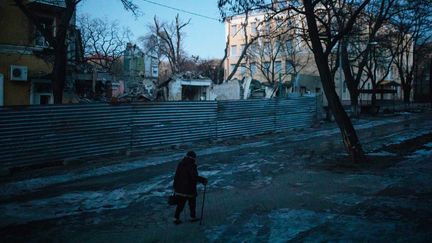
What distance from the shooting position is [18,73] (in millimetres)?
22125

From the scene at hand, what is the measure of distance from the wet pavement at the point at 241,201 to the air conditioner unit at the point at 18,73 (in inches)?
425

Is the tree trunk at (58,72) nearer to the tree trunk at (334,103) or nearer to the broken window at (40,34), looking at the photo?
Result: the broken window at (40,34)

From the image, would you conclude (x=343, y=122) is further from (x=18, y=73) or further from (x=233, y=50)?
(x=233, y=50)

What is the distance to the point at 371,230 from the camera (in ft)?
21.8

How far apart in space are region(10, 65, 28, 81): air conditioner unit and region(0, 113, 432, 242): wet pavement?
35.4 feet

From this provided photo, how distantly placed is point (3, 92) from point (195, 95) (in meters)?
18.3

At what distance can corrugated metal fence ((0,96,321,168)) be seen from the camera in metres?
12.5

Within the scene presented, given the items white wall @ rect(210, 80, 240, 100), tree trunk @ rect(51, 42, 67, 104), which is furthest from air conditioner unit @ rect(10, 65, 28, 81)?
white wall @ rect(210, 80, 240, 100)

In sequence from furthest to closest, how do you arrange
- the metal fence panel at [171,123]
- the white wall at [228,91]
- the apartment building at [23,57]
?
1. the white wall at [228,91]
2. the apartment building at [23,57]
3. the metal fence panel at [171,123]

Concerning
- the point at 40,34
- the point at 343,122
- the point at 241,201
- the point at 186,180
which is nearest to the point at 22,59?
the point at 40,34

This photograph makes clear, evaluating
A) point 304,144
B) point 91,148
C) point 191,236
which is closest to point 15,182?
point 91,148

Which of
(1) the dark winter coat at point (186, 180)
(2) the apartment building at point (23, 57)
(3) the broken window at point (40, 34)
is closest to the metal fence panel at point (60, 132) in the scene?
(1) the dark winter coat at point (186, 180)

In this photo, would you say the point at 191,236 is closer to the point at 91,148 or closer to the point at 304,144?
the point at 91,148

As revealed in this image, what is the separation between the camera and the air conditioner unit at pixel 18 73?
72.0 ft
